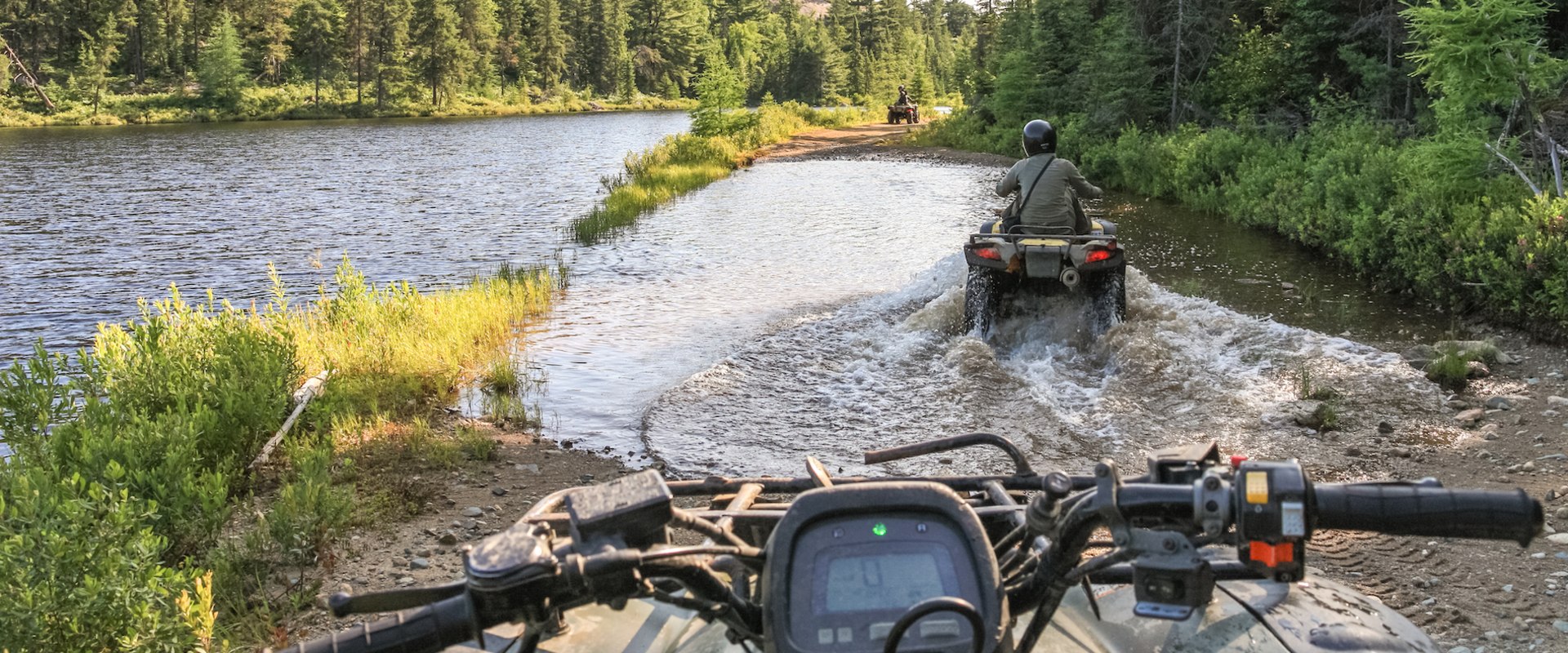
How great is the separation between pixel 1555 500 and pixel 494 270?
14615 mm

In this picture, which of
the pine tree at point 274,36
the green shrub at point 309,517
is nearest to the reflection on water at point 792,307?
the green shrub at point 309,517

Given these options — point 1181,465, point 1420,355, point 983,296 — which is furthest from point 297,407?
point 1420,355

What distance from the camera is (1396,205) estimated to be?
14.4 meters

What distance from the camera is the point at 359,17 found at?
9356 centimetres

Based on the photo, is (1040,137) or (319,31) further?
(319,31)

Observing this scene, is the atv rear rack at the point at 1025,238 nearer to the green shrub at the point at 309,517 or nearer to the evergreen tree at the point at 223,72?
the green shrub at the point at 309,517

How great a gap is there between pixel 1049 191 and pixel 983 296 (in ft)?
3.94

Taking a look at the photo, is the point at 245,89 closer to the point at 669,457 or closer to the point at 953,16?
the point at 669,457

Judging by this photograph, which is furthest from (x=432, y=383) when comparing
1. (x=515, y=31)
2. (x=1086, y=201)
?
(x=515, y=31)

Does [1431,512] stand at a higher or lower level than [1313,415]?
higher

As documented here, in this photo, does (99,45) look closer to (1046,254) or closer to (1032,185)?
(1032,185)

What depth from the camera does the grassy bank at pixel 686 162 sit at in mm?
23641

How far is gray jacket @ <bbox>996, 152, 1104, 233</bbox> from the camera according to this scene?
10836mm

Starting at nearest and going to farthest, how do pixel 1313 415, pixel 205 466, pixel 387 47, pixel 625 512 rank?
pixel 625 512 → pixel 205 466 → pixel 1313 415 → pixel 387 47
